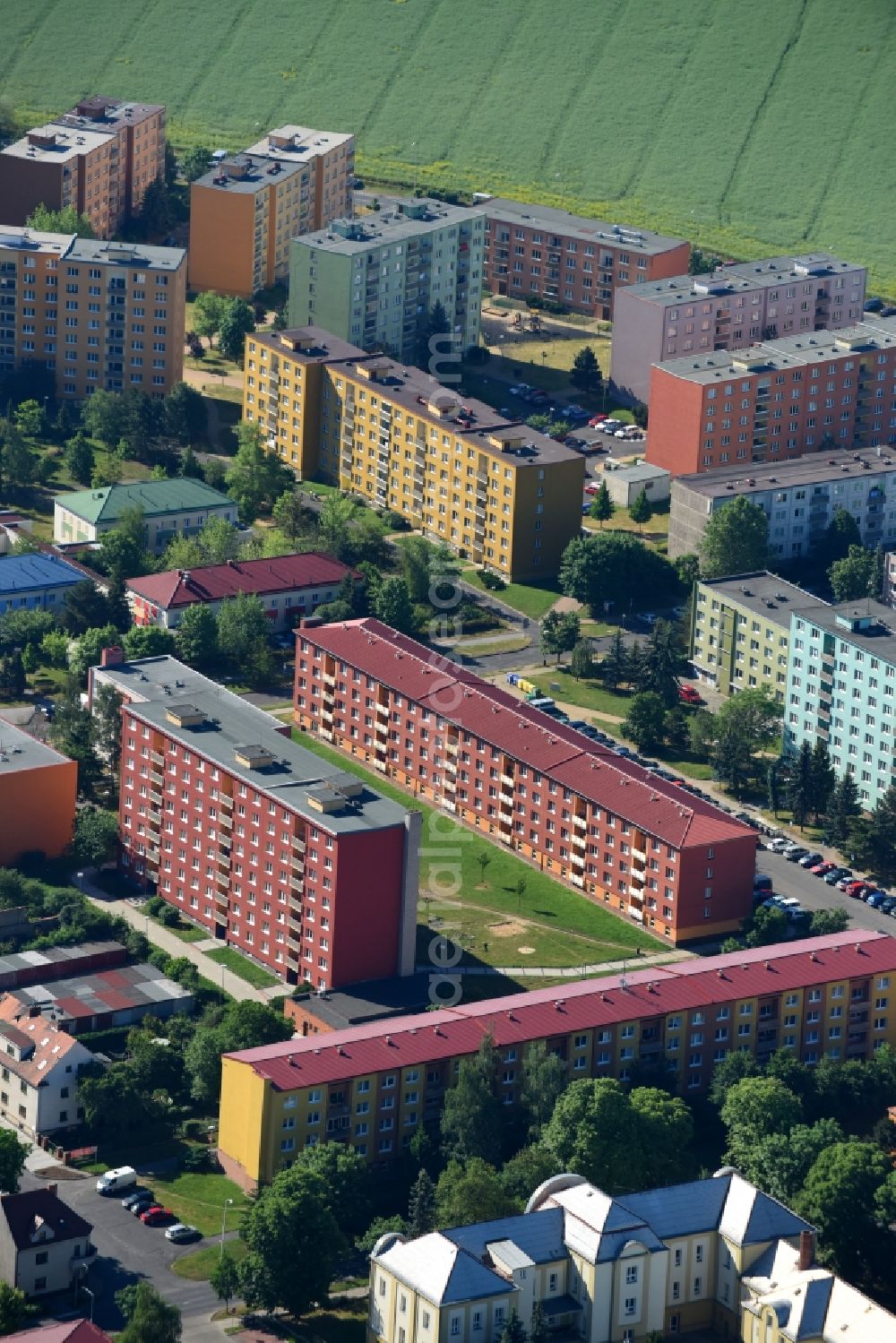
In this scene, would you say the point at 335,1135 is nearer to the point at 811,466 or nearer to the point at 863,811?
the point at 863,811

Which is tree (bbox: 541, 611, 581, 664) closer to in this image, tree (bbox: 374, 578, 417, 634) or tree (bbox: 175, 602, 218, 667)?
tree (bbox: 374, 578, 417, 634)

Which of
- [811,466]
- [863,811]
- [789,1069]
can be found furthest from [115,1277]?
[811,466]

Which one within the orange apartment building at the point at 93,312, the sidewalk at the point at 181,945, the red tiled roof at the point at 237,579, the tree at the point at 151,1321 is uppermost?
the orange apartment building at the point at 93,312

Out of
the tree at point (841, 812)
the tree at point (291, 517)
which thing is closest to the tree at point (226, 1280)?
the tree at point (841, 812)

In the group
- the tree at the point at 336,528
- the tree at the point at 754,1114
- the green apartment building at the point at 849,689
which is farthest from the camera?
the tree at the point at 336,528

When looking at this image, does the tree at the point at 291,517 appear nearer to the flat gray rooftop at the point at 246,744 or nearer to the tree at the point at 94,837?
the flat gray rooftop at the point at 246,744

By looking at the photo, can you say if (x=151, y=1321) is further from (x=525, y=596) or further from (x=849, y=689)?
(x=525, y=596)
